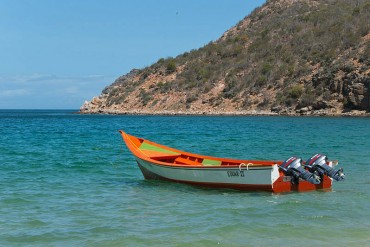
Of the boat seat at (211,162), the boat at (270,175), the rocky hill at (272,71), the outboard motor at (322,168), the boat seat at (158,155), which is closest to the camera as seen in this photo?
the boat at (270,175)

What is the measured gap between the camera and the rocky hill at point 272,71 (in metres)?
66.9

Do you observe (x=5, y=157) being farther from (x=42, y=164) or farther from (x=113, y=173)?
(x=113, y=173)

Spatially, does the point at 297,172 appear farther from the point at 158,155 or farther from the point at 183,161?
the point at 158,155

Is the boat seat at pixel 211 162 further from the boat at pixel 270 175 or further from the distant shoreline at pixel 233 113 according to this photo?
the distant shoreline at pixel 233 113

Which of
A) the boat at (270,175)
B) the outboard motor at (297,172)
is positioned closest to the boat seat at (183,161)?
the boat at (270,175)

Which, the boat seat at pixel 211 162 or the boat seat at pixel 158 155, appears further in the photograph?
the boat seat at pixel 158 155

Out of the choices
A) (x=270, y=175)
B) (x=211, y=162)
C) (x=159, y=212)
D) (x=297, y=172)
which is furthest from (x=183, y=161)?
(x=159, y=212)

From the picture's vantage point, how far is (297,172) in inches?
516

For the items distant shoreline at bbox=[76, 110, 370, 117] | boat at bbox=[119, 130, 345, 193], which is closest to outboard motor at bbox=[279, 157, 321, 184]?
boat at bbox=[119, 130, 345, 193]

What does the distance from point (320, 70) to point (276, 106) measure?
907 cm

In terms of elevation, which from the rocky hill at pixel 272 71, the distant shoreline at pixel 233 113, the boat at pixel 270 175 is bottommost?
the boat at pixel 270 175

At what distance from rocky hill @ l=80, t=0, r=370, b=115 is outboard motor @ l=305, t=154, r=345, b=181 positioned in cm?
5146

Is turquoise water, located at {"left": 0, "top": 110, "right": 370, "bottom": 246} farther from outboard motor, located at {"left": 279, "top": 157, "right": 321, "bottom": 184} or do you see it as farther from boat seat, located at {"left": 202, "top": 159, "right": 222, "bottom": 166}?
boat seat, located at {"left": 202, "top": 159, "right": 222, "bottom": 166}

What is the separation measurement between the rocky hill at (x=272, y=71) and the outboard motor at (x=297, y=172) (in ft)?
171
